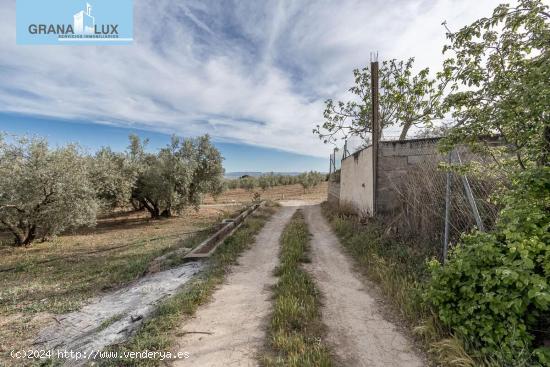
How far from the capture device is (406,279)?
4531mm

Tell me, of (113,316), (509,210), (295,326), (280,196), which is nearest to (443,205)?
(509,210)

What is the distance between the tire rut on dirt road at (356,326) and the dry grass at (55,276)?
491 cm

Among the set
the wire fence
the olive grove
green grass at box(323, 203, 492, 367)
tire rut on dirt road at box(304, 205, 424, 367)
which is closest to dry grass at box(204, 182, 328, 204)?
the olive grove

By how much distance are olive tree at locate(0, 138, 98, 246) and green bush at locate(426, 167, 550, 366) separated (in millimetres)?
15556

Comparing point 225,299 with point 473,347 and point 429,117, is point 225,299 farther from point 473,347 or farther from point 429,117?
point 429,117

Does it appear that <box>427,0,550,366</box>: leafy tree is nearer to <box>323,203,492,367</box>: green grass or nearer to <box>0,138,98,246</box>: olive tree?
<box>323,203,492,367</box>: green grass

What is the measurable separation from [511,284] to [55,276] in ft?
35.2

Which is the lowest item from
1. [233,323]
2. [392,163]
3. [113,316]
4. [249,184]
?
[113,316]

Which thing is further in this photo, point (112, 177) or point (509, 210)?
point (112, 177)

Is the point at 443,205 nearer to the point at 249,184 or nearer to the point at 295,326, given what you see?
the point at 295,326


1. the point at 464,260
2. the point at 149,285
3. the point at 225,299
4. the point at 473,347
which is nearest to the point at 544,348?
the point at 473,347

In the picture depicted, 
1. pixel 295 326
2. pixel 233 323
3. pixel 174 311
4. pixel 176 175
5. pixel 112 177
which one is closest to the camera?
pixel 295 326

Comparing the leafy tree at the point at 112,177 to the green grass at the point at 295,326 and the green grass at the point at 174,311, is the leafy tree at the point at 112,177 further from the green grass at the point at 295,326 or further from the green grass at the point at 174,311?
the green grass at the point at 295,326

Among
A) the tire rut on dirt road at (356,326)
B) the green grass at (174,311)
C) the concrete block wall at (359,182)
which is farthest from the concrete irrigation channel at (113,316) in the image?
the concrete block wall at (359,182)
